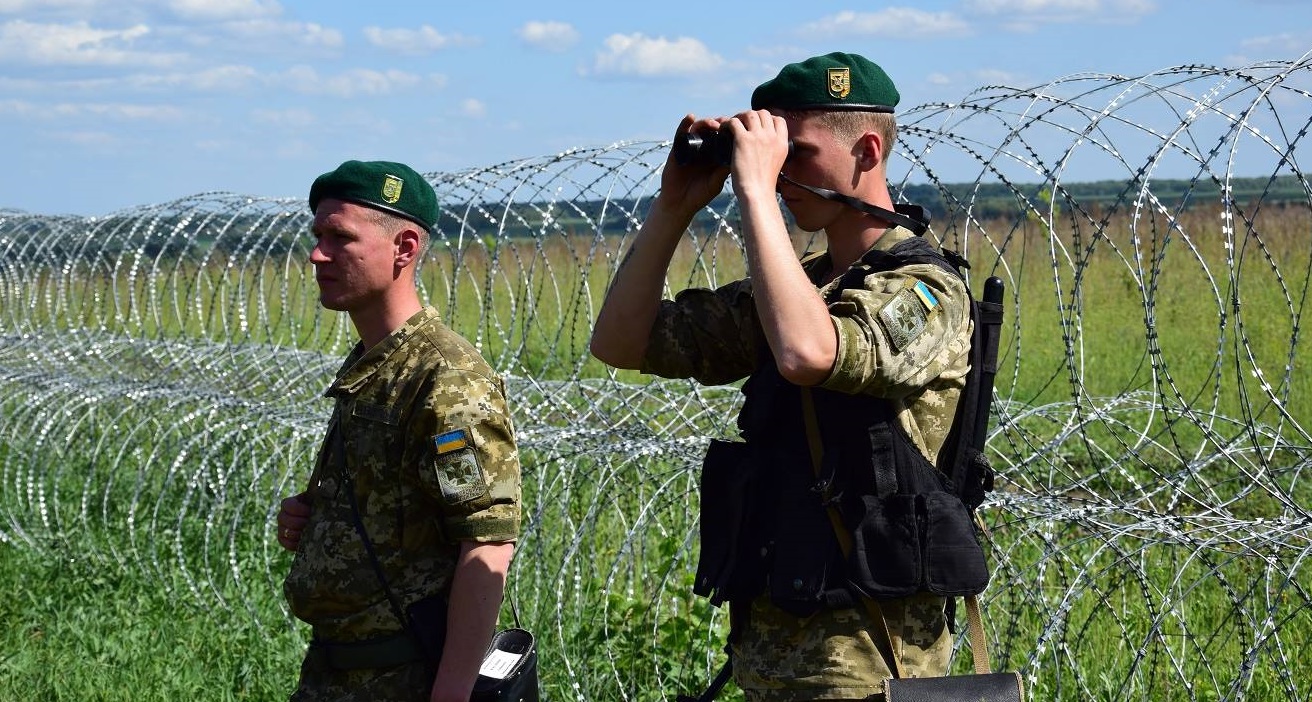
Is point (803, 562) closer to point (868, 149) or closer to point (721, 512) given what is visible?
point (721, 512)

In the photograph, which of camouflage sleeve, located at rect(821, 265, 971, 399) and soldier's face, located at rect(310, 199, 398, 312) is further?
soldier's face, located at rect(310, 199, 398, 312)

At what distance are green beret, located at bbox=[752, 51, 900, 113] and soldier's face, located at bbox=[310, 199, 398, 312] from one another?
88 cm

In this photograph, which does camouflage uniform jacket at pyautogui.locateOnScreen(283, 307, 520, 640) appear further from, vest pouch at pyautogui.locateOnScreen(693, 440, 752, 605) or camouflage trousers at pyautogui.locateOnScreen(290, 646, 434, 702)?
vest pouch at pyautogui.locateOnScreen(693, 440, 752, 605)

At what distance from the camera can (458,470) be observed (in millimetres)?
2818

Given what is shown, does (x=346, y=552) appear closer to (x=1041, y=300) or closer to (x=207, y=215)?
(x=207, y=215)

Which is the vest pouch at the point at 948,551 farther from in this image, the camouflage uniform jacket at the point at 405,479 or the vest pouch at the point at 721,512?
the camouflage uniform jacket at the point at 405,479

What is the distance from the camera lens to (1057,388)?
1166 centimetres

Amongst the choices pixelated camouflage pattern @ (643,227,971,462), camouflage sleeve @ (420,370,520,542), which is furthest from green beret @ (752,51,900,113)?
camouflage sleeve @ (420,370,520,542)

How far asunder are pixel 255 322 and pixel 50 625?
299 inches

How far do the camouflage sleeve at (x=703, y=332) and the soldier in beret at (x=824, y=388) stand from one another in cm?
4

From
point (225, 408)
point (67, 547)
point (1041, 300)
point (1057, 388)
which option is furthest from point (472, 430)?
point (1041, 300)

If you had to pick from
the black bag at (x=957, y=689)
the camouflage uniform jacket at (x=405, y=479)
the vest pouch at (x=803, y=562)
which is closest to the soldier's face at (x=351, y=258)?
the camouflage uniform jacket at (x=405, y=479)

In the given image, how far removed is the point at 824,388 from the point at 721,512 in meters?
0.32

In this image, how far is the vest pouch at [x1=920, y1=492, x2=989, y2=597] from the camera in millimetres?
2486
